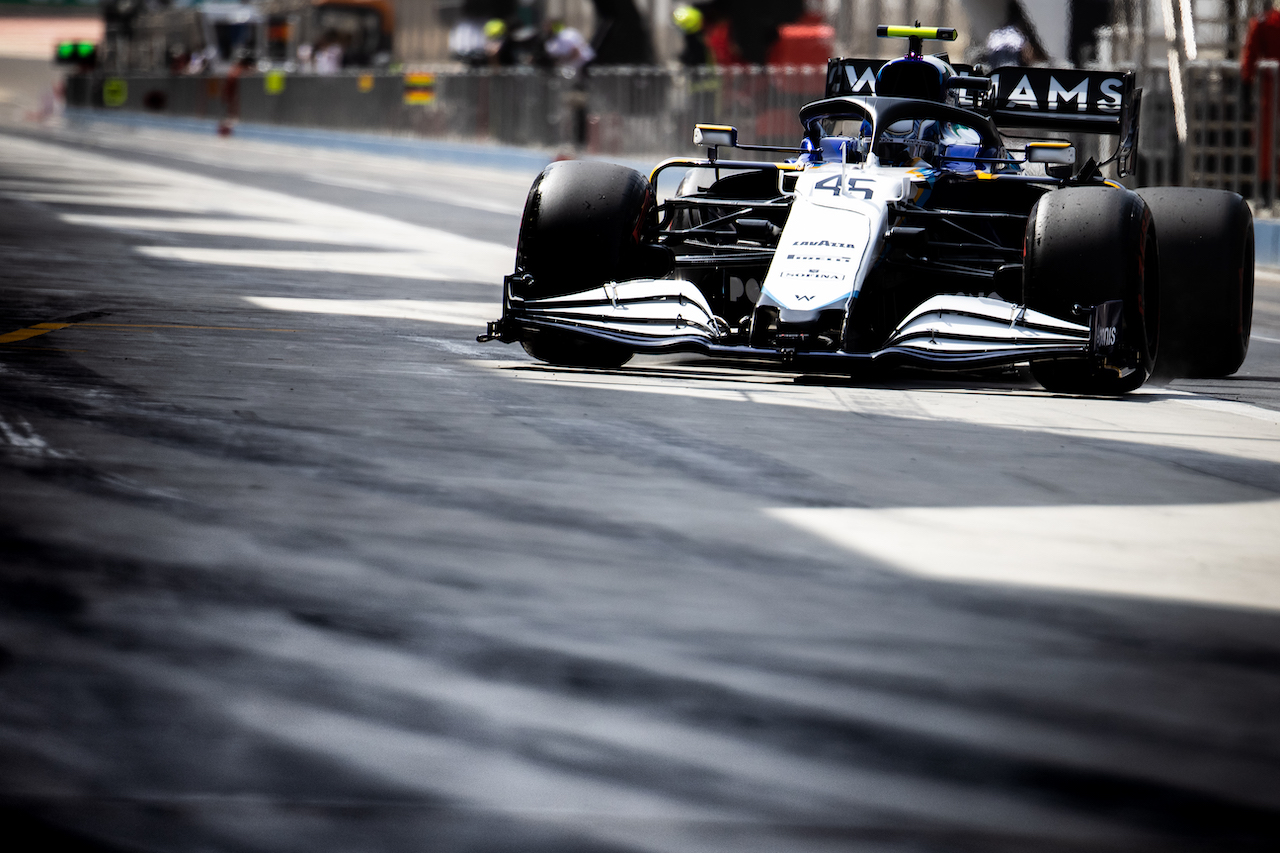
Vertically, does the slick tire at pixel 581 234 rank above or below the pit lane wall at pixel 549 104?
below

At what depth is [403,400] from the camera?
26.5 ft

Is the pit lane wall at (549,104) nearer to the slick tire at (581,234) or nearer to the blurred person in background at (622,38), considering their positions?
the blurred person in background at (622,38)

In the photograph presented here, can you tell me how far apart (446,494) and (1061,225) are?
3.60 meters

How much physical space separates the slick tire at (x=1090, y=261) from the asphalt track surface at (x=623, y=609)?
0.90 ft

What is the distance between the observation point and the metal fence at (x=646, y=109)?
19.5 metres

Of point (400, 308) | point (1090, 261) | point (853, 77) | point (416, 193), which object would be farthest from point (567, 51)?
point (1090, 261)

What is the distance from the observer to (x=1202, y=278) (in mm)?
9633

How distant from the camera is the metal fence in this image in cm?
1948

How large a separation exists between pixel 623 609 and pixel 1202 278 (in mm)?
5649

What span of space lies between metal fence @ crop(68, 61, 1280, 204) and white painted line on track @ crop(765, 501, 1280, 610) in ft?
43.7

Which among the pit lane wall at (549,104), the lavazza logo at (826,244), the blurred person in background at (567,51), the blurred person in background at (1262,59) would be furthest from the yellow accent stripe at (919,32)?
the blurred person in background at (567,51)

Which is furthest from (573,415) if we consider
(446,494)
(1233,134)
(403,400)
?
(1233,134)

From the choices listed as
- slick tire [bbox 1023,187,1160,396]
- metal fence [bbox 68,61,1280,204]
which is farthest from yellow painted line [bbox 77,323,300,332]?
metal fence [bbox 68,61,1280,204]

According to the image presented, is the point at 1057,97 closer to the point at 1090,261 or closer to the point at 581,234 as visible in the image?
the point at 1090,261
